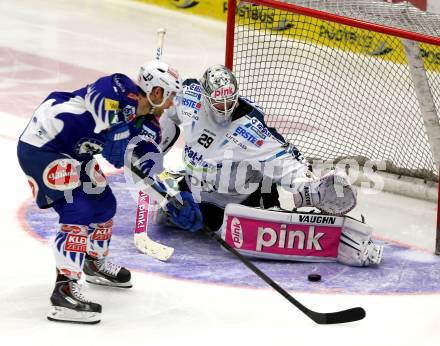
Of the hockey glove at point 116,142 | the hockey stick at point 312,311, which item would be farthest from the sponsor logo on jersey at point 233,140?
the hockey glove at point 116,142

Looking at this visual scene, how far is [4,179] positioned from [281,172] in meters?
1.89

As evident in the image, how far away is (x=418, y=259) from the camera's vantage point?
5.60m

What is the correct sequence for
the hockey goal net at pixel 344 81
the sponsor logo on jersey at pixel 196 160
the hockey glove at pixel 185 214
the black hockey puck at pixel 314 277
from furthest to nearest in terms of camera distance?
1. the hockey goal net at pixel 344 81
2. the sponsor logo on jersey at pixel 196 160
3. the black hockey puck at pixel 314 277
4. the hockey glove at pixel 185 214

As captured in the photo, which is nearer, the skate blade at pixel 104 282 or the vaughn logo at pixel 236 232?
the skate blade at pixel 104 282

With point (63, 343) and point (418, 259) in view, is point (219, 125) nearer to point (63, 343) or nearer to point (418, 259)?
point (418, 259)

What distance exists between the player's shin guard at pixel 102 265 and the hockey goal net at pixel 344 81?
1.95 m

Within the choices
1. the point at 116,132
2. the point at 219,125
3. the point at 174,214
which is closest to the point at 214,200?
the point at 219,125

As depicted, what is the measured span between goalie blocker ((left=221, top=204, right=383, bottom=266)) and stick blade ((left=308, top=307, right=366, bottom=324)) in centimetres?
78

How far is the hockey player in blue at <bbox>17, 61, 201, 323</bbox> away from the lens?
4.43 meters

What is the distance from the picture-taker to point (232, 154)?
548 cm

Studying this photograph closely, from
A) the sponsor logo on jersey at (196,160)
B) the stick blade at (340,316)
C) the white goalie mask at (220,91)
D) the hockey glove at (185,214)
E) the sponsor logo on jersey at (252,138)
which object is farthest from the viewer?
the sponsor logo on jersey at (196,160)

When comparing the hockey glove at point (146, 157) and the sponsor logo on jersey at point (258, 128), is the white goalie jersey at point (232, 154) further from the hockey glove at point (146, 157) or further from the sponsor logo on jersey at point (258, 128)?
the hockey glove at point (146, 157)

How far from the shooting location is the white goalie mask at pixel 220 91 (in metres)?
5.32

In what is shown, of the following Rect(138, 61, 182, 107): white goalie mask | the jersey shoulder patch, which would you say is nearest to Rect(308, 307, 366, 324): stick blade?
Rect(138, 61, 182, 107): white goalie mask
